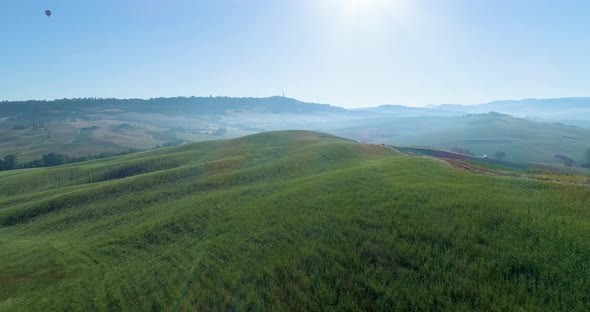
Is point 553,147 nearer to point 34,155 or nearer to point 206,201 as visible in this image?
point 206,201

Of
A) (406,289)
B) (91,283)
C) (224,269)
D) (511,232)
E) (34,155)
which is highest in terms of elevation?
(511,232)

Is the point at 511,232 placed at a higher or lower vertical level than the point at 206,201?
higher

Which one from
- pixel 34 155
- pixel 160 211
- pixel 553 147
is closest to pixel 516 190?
pixel 160 211

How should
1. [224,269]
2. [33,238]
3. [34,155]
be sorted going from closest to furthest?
[224,269] → [33,238] → [34,155]

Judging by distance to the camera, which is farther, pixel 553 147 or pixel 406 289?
pixel 553 147

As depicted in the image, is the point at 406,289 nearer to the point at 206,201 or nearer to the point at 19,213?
the point at 206,201

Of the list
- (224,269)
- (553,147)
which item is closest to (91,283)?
(224,269)

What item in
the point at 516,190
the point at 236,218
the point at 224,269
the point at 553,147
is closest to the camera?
the point at 224,269
